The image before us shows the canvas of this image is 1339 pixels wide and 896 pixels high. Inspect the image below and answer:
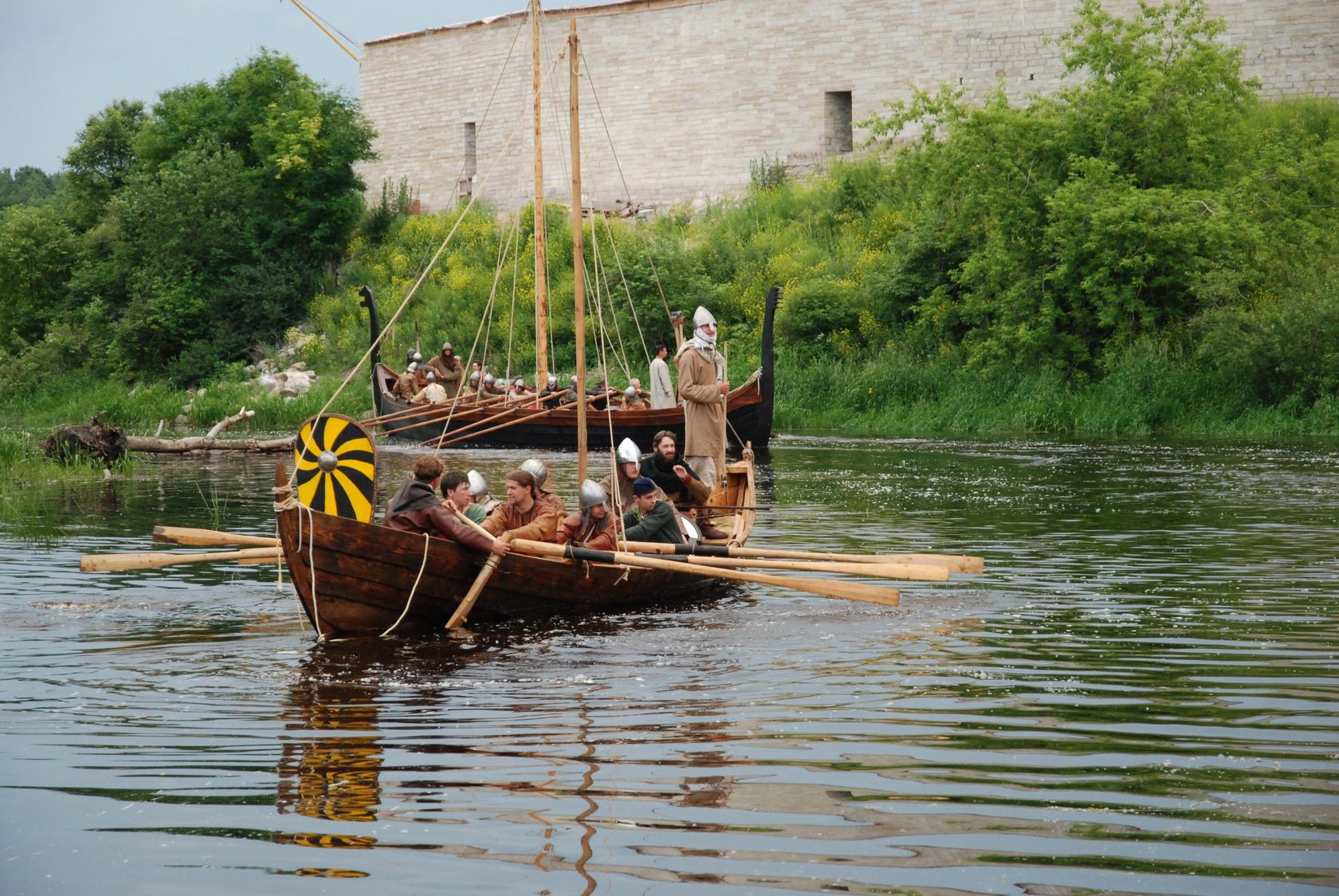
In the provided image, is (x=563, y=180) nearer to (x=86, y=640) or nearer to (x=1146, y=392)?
(x=1146, y=392)

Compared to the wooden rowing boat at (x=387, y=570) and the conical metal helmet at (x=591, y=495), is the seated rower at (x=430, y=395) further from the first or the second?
the conical metal helmet at (x=591, y=495)

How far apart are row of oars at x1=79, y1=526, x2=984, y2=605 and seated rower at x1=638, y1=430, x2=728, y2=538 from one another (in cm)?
147

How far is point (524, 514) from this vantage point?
34.1ft

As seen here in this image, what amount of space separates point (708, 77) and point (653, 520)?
3153 cm

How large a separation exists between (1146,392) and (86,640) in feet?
69.8

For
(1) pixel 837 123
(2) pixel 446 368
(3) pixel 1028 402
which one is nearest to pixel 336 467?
(2) pixel 446 368

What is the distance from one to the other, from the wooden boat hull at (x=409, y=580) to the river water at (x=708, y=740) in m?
0.25

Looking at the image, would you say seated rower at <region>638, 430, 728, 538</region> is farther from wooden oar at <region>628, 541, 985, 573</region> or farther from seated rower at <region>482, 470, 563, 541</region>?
seated rower at <region>482, 470, 563, 541</region>

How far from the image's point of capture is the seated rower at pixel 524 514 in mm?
10227

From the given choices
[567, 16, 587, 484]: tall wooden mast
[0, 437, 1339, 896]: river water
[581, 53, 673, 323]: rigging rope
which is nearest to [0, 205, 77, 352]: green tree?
[581, 53, 673, 323]: rigging rope

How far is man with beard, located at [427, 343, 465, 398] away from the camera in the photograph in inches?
1102

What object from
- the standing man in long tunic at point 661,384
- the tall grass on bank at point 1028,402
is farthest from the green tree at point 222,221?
the standing man in long tunic at point 661,384

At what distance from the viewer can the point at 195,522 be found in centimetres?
1477

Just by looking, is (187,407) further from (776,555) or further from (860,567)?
(860,567)
